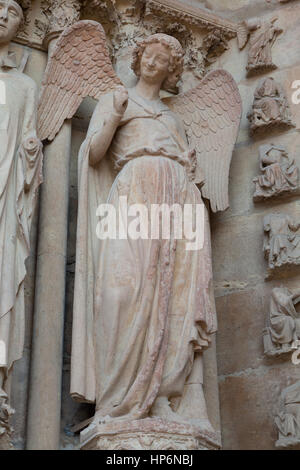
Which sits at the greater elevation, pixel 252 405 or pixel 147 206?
pixel 147 206

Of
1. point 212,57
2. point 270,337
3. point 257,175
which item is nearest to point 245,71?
point 212,57

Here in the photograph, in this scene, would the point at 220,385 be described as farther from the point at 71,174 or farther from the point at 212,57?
the point at 212,57

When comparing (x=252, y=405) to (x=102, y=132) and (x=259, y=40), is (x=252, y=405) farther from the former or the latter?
(x=259, y=40)

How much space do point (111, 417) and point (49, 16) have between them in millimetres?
2796

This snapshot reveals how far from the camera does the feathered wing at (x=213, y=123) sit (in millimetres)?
6801

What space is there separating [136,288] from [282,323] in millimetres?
1022

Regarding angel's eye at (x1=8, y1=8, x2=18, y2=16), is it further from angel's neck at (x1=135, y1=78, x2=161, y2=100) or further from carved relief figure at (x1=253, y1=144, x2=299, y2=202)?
carved relief figure at (x1=253, y1=144, x2=299, y2=202)

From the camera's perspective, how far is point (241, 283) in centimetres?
677

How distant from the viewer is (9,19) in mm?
6453

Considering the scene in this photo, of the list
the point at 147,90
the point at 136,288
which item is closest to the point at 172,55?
the point at 147,90

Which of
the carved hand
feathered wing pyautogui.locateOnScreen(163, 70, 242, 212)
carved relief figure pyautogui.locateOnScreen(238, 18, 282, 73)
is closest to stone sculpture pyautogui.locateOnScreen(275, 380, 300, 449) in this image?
feathered wing pyautogui.locateOnScreen(163, 70, 242, 212)

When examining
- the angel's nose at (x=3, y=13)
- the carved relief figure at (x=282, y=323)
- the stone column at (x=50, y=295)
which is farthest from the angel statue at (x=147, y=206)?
the carved relief figure at (x=282, y=323)

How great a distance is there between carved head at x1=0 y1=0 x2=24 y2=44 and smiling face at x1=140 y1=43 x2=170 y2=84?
2.60ft

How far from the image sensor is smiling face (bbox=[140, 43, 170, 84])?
21.6 feet
